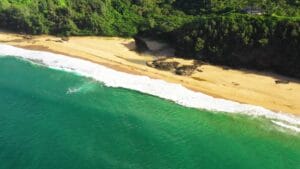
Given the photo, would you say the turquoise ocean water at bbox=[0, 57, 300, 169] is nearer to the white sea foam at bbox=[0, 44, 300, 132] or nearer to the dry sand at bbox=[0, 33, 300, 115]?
the white sea foam at bbox=[0, 44, 300, 132]

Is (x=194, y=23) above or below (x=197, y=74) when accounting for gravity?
above

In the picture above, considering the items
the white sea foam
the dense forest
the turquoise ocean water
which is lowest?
the turquoise ocean water

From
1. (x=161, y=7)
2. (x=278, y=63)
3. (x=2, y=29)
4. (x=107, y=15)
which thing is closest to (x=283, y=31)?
(x=278, y=63)

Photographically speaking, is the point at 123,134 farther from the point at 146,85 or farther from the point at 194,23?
the point at 194,23

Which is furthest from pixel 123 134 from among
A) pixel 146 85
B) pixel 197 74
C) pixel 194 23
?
pixel 194 23

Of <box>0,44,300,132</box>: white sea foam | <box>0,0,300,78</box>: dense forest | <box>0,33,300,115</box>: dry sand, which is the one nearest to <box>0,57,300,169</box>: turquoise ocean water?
<box>0,44,300,132</box>: white sea foam

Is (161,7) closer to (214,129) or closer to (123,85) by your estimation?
(123,85)
